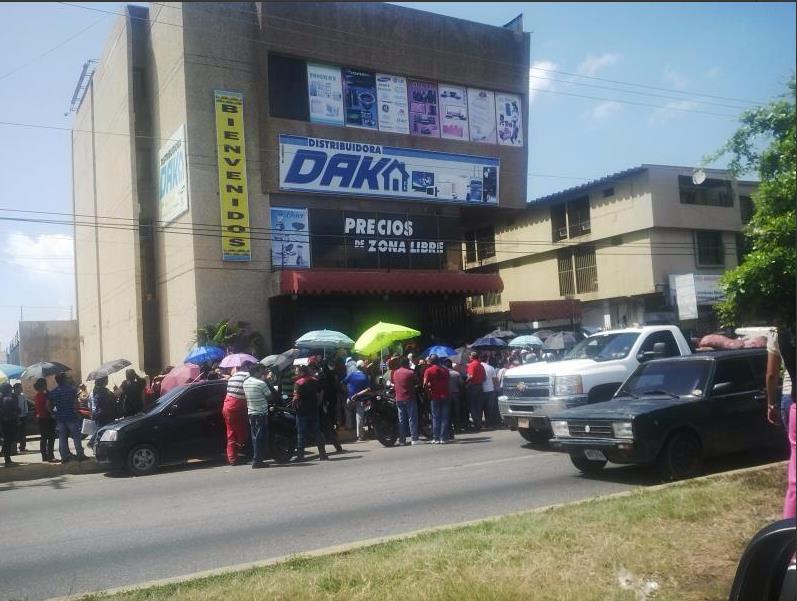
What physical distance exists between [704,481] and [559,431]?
7.28 feet

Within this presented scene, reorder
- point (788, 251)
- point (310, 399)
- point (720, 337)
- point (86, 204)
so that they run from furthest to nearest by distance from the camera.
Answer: point (86, 204) → point (720, 337) → point (310, 399) → point (788, 251)

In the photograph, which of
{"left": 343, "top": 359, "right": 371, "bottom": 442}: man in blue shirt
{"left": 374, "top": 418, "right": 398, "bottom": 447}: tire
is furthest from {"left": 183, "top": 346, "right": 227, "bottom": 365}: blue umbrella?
{"left": 374, "top": 418, "right": 398, "bottom": 447}: tire

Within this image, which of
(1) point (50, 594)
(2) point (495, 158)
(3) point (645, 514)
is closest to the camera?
(1) point (50, 594)

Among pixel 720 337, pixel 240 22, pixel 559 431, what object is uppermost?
pixel 240 22

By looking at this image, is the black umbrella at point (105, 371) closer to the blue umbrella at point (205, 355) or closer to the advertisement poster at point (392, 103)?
the blue umbrella at point (205, 355)

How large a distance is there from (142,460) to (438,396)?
580 centimetres

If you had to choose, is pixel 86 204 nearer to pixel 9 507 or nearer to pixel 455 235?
pixel 455 235

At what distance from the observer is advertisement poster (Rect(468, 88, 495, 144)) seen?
2638 cm

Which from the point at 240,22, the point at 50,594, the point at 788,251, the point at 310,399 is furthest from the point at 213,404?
the point at 240,22

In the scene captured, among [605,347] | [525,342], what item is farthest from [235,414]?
[525,342]

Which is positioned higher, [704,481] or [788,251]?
[788,251]

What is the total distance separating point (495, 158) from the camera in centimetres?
2664

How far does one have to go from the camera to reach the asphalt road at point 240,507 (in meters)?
7.00

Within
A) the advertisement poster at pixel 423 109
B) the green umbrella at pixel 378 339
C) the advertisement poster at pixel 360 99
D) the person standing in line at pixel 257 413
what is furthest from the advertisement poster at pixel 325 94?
the person standing in line at pixel 257 413
